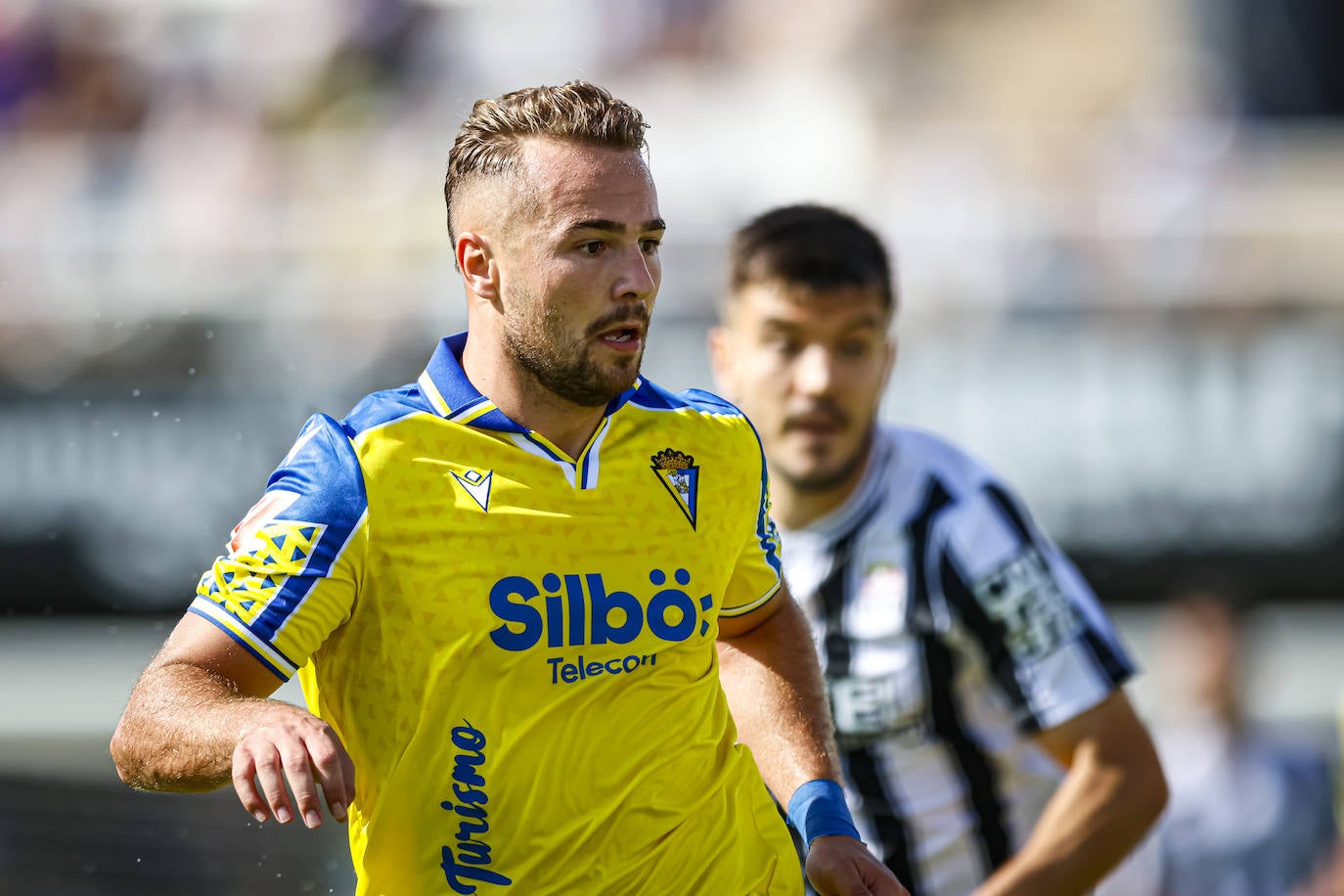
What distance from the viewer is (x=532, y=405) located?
116 inches

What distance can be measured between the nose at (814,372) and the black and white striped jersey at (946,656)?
274mm

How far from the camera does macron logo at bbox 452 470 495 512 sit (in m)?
2.81

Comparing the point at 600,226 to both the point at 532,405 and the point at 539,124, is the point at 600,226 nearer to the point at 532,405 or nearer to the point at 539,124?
the point at 539,124

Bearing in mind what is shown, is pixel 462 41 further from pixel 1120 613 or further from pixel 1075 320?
pixel 1120 613

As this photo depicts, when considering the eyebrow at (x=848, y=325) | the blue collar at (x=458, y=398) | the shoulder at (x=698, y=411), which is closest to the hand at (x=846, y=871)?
the shoulder at (x=698, y=411)

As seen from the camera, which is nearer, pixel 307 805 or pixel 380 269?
pixel 307 805

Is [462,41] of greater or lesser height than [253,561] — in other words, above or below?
above

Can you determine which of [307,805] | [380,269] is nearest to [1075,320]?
[380,269]

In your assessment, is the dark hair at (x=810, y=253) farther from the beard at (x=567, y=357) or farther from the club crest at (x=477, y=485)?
the club crest at (x=477, y=485)

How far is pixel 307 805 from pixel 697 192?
28.4 feet

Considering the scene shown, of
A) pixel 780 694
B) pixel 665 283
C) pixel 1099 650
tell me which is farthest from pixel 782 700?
pixel 665 283

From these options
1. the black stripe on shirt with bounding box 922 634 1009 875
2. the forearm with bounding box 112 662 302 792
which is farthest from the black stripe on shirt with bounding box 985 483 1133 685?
the forearm with bounding box 112 662 302 792

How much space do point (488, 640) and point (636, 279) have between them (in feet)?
2.15

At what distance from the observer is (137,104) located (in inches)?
441
